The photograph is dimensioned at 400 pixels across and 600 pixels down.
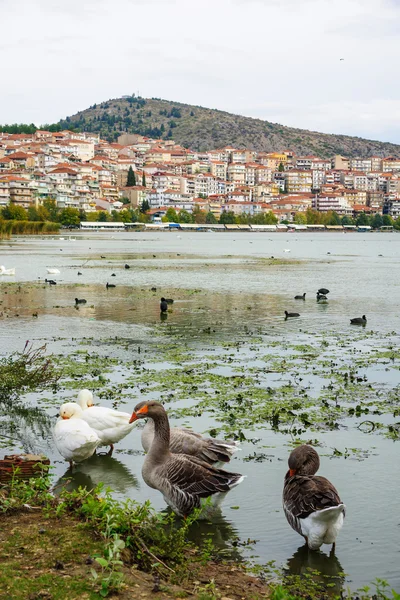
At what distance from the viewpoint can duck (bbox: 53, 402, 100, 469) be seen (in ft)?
27.8

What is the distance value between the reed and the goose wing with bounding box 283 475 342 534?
89250 mm

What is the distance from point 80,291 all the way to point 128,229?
5961 inches

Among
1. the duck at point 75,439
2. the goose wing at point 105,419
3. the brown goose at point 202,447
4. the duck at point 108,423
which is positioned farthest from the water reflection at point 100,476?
the brown goose at point 202,447

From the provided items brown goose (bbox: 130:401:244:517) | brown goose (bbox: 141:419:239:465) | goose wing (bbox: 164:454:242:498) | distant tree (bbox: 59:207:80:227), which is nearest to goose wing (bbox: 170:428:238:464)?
brown goose (bbox: 141:419:239:465)

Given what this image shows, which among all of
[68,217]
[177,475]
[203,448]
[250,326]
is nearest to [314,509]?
[177,475]

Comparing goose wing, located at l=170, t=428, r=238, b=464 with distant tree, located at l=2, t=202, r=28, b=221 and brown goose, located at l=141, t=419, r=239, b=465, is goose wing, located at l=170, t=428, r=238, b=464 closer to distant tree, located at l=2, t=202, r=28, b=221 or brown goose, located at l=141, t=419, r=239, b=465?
brown goose, located at l=141, t=419, r=239, b=465

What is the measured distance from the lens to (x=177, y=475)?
7172 mm

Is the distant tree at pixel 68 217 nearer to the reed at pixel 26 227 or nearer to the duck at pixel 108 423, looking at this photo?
the reed at pixel 26 227

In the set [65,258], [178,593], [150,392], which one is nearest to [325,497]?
[178,593]

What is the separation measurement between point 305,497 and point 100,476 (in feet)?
9.32

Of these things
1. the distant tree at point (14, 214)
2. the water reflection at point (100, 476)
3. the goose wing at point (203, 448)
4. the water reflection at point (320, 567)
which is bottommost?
the water reflection at point (320, 567)

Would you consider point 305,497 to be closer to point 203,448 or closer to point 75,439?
point 203,448

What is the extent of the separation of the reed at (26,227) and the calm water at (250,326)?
154 feet

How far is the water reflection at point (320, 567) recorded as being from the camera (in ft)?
20.4
